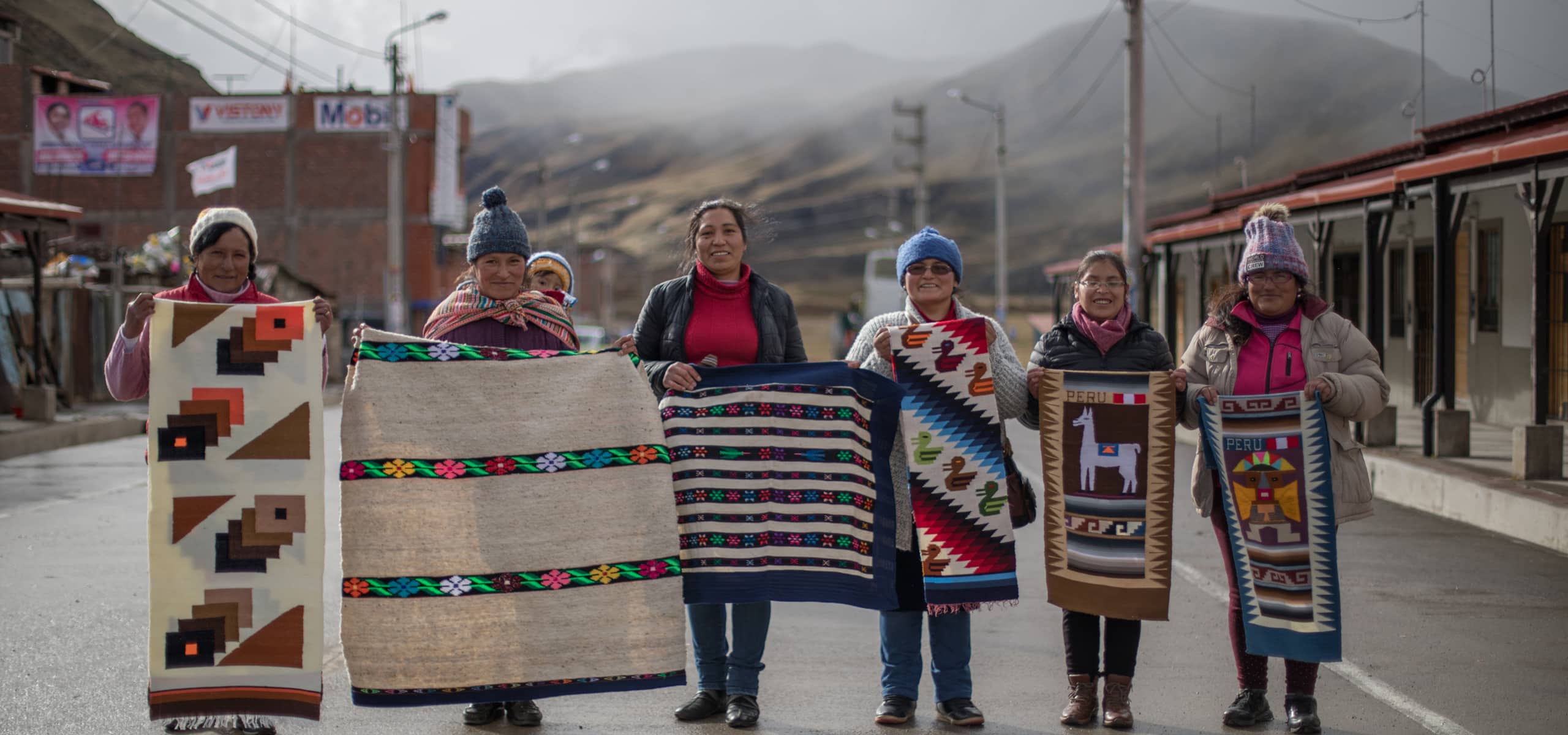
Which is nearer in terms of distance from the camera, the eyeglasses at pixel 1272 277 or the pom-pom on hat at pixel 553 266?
the eyeglasses at pixel 1272 277

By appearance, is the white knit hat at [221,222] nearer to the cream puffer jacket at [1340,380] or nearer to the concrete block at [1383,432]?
the cream puffer jacket at [1340,380]

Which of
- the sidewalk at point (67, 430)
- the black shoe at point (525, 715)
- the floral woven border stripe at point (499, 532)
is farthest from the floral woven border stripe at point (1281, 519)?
the sidewalk at point (67, 430)

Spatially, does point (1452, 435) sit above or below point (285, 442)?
below

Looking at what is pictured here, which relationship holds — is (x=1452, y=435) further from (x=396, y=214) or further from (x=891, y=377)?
(x=396, y=214)

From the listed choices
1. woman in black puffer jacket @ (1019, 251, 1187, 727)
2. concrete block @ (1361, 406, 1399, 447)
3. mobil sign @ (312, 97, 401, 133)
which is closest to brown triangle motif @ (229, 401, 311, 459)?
woman in black puffer jacket @ (1019, 251, 1187, 727)

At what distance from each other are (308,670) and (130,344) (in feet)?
4.16

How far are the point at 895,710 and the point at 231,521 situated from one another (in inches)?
97.5

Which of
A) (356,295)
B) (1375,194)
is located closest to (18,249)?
(1375,194)

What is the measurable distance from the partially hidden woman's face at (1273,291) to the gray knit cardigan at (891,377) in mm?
953

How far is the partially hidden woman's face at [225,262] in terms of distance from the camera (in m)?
4.71

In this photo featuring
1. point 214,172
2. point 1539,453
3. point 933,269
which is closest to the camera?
point 933,269

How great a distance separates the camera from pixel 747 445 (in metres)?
5.06

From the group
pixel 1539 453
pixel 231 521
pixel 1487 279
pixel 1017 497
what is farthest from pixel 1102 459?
pixel 1487 279

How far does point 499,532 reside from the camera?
4.66m
